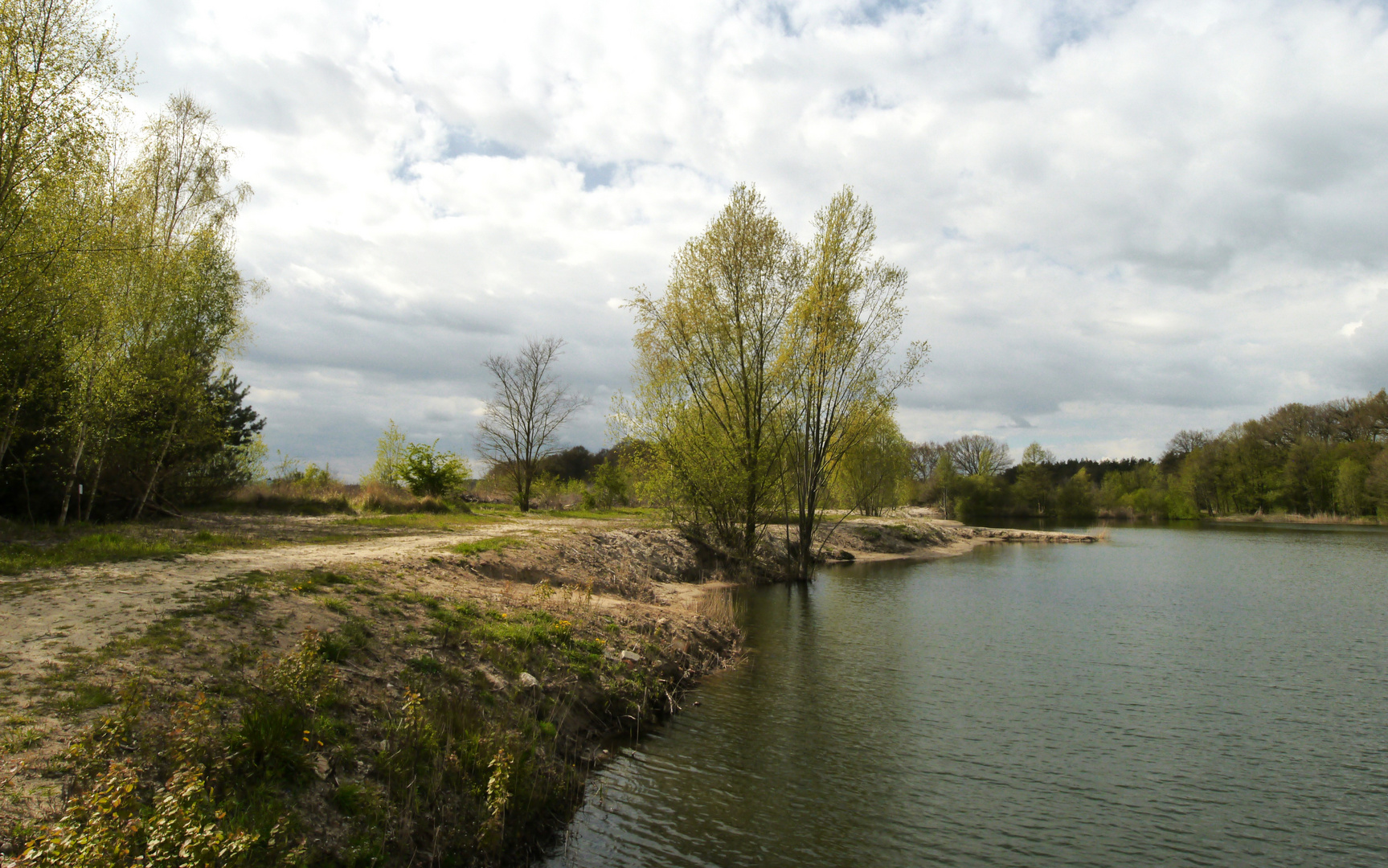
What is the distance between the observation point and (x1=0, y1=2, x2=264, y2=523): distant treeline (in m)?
14.3

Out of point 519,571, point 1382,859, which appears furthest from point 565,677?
point 1382,859

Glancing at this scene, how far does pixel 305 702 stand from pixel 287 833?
1932mm

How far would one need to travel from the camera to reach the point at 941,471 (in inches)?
3701

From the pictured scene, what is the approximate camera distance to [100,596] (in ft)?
32.3

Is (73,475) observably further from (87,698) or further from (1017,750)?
(1017,750)

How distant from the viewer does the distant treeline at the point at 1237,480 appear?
262 feet

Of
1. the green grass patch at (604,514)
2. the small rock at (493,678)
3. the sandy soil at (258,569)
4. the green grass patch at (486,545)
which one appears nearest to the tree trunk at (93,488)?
the sandy soil at (258,569)

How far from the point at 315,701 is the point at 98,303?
662 inches

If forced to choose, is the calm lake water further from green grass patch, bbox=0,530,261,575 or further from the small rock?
green grass patch, bbox=0,530,261,575

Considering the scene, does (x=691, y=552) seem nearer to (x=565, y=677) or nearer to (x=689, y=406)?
(x=689, y=406)

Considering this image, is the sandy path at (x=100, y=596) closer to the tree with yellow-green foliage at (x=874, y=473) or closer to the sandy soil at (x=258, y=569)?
the sandy soil at (x=258, y=569)

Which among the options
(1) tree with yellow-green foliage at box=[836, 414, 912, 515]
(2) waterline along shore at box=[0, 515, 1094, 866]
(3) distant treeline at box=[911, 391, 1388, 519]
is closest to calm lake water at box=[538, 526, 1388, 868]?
(2) waterline along shore at box=[0, 515, 1094, 866]

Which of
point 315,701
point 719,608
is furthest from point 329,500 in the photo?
point 315,701

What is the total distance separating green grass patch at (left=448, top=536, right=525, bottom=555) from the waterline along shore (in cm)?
276
